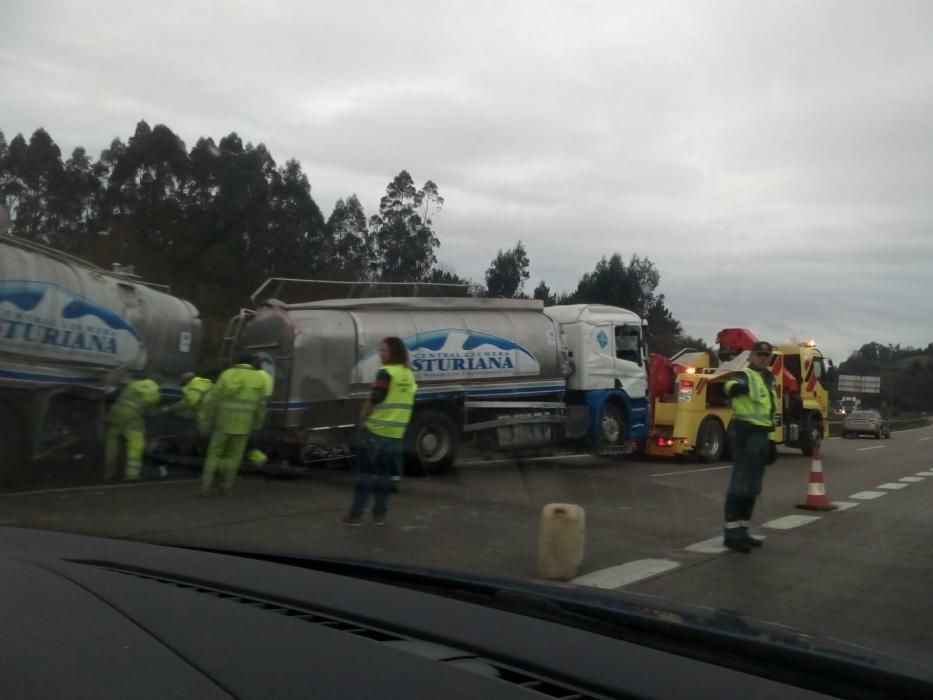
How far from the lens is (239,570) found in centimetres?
377

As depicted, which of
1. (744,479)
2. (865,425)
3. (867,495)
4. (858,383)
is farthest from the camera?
(858,383)

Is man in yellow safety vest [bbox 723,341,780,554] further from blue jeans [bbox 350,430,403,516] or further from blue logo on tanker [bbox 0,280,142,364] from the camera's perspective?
blue logo on tanker [bbox 0,280,142,364]

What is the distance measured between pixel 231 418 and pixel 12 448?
2.92 metres

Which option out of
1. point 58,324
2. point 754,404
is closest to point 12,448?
point 58,324

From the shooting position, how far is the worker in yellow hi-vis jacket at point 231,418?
11.0 meters

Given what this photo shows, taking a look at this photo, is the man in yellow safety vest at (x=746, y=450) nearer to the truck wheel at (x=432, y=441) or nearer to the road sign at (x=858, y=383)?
the truck wheel at (x=432, y=441)

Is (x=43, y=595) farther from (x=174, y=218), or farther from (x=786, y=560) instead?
(x=174, y=218)

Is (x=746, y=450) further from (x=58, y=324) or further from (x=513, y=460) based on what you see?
(x=58, y=324)

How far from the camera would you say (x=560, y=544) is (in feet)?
23.6

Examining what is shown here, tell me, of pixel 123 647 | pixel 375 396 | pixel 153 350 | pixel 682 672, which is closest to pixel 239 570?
pixel 123 647

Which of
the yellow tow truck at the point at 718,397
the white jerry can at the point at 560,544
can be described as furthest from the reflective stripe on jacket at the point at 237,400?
the yellow tow truck at the point at 718,397

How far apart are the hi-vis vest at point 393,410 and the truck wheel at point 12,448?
5.18m

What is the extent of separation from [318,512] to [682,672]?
8.34 meters

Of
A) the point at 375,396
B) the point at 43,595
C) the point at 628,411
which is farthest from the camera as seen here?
the point at 628,411
